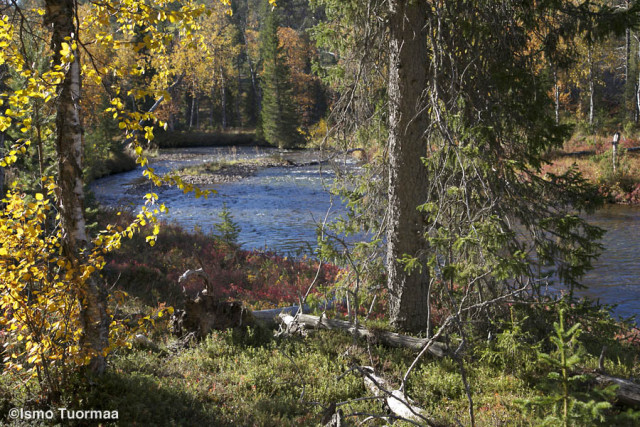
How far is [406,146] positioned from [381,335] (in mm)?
3038

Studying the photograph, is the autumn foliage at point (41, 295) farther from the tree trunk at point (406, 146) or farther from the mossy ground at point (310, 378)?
the tree trunk at point (406, 146)

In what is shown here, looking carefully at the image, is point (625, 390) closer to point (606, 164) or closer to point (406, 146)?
point (406, 146)

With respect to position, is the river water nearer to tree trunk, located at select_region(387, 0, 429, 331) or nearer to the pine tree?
tree trunk, located at select_region(387, 0, 429, 331)

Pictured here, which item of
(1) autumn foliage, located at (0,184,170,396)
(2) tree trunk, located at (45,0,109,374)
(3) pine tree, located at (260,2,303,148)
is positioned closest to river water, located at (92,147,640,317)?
(2) tree trunk, located at (45,0,109,374)

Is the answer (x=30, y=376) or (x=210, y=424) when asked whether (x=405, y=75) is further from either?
(x=30, y=376)

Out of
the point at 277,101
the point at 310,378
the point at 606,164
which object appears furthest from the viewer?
the point at 277,101

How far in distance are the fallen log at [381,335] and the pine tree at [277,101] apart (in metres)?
39.4

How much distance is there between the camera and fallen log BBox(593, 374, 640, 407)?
516 cm

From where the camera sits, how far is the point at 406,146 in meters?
7.38

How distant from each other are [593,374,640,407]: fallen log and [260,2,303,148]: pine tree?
42.6 meters

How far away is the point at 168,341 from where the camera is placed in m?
7.58

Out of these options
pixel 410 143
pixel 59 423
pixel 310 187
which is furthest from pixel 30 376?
pixel 310 187

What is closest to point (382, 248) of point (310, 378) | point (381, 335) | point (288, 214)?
point (381, 335)

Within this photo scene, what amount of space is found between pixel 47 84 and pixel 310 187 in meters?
22.2
